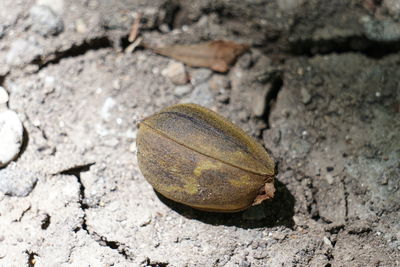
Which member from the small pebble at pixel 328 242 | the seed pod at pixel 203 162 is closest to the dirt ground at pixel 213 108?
the small pebble at pixel 328 242

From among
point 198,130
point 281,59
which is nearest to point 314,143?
point 281,59

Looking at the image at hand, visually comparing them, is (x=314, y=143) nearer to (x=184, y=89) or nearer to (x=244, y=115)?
(x=244, y=115)

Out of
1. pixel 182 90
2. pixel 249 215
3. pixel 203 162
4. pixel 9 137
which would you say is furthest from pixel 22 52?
pixel 249 215

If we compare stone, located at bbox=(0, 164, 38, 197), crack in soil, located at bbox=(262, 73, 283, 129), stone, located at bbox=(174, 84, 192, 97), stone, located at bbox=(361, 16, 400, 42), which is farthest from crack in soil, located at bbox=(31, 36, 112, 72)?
stone, located at bbox=(361, 16, 400, 42)

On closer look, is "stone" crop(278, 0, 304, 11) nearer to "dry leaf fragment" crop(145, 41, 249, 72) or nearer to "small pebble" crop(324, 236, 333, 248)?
"dry leaf fragment" crop(145, 41, 249, 72)

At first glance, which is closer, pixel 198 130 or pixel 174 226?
pixel 198 130

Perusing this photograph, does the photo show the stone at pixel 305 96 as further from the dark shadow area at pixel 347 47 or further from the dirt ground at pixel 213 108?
the dark shadow area at pixel 347 47
